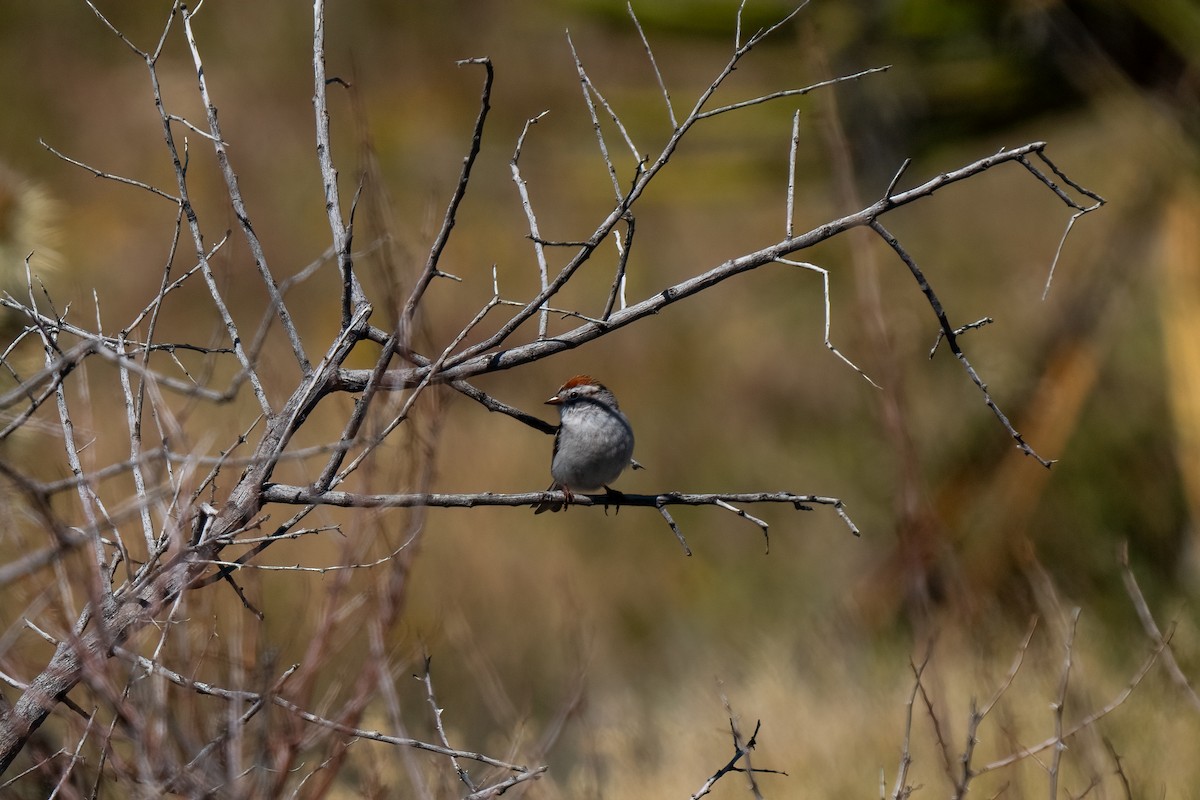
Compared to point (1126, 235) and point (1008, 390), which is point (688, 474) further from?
point (1126, 235)

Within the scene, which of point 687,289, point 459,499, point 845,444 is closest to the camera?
point 687,289

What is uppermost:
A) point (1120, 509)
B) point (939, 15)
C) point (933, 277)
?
point (939, 15)

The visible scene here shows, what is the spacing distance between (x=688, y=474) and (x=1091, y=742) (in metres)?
8.16

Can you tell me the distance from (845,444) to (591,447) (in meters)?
5.58

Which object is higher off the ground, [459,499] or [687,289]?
[687,289]

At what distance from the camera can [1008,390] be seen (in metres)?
7.21

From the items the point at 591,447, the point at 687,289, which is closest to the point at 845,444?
the point at 591,447

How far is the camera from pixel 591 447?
431 centimetres

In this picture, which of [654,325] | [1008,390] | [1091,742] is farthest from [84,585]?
[654,325]

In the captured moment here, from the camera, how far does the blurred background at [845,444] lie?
4.70 meters

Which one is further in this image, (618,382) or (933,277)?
(618,382)

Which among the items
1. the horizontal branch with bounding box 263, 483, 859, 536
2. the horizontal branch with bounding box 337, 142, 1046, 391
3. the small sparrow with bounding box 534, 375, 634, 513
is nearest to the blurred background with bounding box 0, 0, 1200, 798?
the horizontal branch with bounding box 263, 483, 859, 536

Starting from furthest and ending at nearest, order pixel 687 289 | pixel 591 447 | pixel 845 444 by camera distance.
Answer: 1. pixel 845 444
2. pixel 591 447
3. pixel 687 289

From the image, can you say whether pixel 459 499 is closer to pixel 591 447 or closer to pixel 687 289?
pixel 687 289
